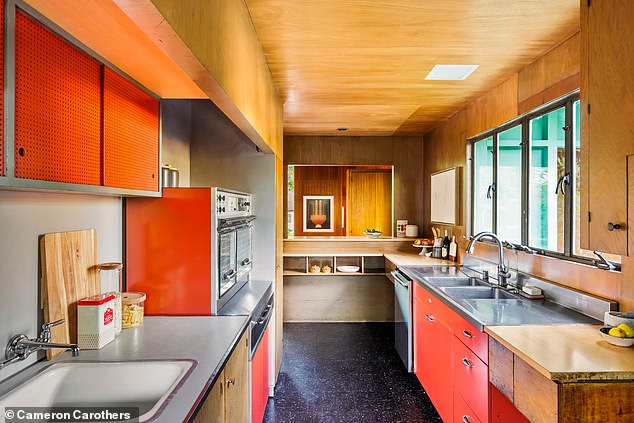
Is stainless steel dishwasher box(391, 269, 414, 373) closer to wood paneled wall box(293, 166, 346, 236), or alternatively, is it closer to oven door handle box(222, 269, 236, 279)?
oven door handle box(222, 269, 236, 279)

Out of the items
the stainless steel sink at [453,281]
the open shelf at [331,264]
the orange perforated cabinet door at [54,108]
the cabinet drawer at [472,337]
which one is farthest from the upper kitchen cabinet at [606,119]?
the open shelf at [331,264]

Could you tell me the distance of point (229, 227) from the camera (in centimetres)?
230

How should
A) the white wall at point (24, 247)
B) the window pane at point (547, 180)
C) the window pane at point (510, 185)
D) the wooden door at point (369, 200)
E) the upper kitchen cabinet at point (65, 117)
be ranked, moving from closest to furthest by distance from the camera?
the upper kitchen cabinet at point (65, 117) → the white wall at point (24, 247) → the window pane at point (547, 180) → the window pane at point (510, 185) → the wooden door at point (369, 200)

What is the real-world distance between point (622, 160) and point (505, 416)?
1304 mm

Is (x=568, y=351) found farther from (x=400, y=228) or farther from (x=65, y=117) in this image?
(x=400, y=228)

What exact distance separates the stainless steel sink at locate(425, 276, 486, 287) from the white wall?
246 cm

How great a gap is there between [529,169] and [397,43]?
1.34 metres

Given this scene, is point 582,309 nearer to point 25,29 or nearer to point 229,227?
point 229,227

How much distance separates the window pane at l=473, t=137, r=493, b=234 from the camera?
3480mm

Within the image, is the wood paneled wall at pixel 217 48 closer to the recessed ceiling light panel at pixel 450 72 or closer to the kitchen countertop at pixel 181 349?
the kitchen countertop at pixel 181 349

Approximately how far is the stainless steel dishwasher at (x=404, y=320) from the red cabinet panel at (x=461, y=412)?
1.04 metres

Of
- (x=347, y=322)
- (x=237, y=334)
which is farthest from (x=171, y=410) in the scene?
(x=347, y=322)

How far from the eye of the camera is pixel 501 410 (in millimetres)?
1985

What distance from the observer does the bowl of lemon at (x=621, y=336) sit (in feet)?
5.33
